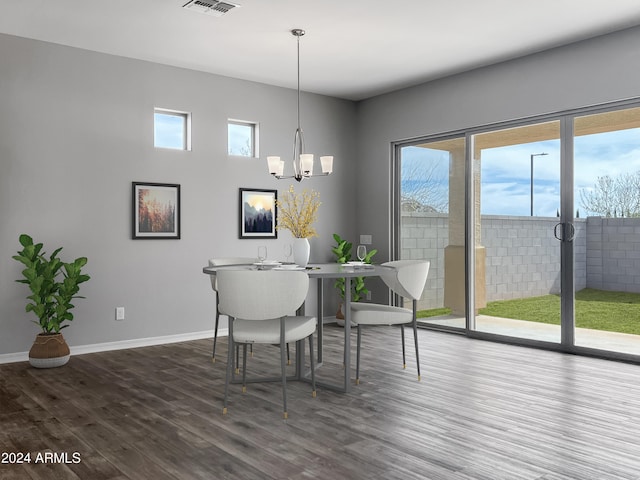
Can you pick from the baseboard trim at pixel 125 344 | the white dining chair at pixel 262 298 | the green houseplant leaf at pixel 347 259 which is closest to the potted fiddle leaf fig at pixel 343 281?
the green houseplant leaf at pixel 347 259

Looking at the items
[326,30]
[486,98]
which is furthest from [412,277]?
[486,98]

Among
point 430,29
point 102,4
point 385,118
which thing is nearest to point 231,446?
point 102,4

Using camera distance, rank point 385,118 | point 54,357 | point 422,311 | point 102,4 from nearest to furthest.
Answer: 1. point 102,4
2. point 54,357
3. point 422,311
4. point 385,118

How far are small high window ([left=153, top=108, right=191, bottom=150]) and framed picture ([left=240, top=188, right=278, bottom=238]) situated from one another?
841 millimetres

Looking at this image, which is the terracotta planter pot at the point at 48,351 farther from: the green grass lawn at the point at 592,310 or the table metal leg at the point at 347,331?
the green grass lawn at the point at 592,310

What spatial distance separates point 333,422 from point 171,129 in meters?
3.86

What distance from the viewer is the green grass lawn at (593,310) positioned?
4.88 m

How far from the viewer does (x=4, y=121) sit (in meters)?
4.86

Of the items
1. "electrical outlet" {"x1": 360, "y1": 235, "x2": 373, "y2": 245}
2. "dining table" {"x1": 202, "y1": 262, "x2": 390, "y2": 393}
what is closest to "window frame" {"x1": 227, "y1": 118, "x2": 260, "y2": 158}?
"electrical outlet" {"x1": 360, "y1": 235, "x2": 373, "y2": 245}

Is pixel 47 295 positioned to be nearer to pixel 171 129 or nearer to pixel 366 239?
pixel 171 129

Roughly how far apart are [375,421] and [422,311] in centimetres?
346

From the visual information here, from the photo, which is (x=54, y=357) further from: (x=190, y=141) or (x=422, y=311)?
(x=422, y=311)

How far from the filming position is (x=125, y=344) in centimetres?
546

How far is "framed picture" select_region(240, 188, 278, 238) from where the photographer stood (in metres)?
6.32
